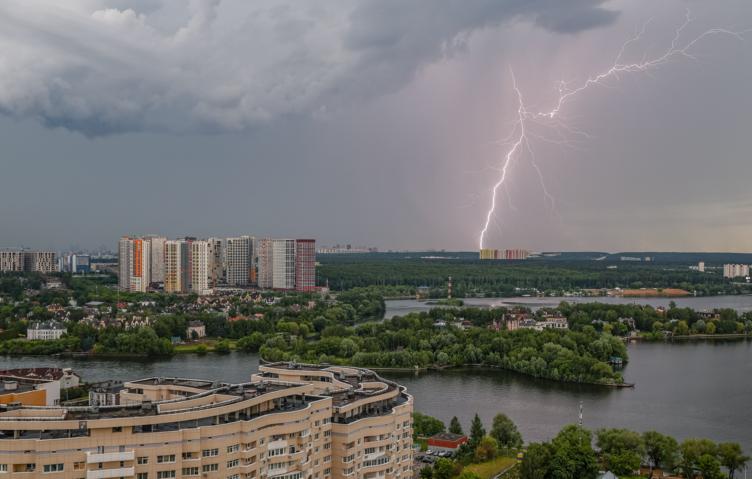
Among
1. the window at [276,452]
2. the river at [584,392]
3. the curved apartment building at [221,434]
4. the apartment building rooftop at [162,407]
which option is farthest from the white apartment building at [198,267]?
the window at [276,452]

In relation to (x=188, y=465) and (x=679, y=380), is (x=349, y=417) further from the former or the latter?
(x=679, y=380)

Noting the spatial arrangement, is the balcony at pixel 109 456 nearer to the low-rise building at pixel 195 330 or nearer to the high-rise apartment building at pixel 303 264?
the low-rise building at pixel 195 330

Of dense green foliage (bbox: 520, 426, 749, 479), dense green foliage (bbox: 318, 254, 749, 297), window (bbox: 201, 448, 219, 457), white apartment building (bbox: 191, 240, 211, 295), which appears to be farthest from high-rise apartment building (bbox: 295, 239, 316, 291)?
window (bbox: 201, 448, 219, 457)

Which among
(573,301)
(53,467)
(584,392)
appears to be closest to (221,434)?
(53,467)

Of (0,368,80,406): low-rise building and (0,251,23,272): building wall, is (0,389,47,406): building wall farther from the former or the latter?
(0,251,23,272): building wall

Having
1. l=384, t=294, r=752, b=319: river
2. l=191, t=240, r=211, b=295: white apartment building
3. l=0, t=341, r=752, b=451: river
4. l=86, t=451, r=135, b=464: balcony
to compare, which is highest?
l=191, t=240, r=211, b=295: white apartment building

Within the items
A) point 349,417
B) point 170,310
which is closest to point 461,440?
point 349,417
